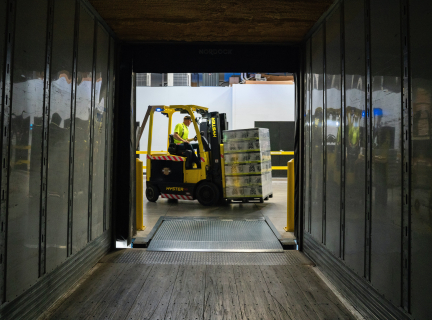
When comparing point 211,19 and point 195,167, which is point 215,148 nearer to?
point 195,167

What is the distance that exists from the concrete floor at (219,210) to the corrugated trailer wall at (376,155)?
8.83 feet

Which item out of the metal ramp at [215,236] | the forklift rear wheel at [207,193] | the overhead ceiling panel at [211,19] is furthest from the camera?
the forklift rear wheel at [207,193]

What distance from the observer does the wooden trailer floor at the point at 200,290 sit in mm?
2926

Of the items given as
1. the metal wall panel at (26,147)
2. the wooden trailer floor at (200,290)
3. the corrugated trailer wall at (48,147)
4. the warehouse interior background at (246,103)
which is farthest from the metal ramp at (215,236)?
the warehouse interior background at (246,103)

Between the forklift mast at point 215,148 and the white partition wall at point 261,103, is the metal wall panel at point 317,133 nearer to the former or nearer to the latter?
the forklift mast at point 215,148

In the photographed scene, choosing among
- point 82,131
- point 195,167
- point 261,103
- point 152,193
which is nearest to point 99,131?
point 82,131

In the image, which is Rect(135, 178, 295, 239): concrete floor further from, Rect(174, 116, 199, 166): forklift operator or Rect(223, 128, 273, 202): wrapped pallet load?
Rect(174, 116, 199, 166): forklift operator

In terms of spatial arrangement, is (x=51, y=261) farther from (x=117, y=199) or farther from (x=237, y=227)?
(x=237, y=227)

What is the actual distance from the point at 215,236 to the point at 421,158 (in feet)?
13.1

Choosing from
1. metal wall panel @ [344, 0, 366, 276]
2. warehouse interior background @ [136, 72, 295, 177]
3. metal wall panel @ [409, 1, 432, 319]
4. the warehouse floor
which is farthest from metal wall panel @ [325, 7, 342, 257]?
warehouse interior background @ [136, 72, 295, 177]

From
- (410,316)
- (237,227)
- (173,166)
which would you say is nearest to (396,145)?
(410,316)

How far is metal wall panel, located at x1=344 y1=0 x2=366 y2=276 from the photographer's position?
2930 mm

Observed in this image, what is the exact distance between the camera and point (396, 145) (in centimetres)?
235

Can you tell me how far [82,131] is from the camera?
366 cm
